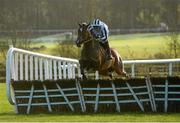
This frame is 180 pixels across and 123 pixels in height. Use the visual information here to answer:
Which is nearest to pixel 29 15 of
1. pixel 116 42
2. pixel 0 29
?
pixel 0 29

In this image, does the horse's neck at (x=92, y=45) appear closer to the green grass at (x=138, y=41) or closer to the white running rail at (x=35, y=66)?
the white running rail at (x=35, y=66)

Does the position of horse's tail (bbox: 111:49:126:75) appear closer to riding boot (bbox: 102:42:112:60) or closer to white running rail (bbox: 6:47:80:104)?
riding boot (bbox: 102:42:112:60)

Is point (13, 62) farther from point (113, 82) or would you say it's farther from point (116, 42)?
point (116, 42)

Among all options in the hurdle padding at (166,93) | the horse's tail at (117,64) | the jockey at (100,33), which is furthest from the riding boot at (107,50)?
the hurdle padding at (166,93)

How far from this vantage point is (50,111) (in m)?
16.3

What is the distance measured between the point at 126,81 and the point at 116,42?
44.6 m

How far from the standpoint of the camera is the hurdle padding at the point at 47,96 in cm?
1625

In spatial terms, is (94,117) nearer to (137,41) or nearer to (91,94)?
(91,94)

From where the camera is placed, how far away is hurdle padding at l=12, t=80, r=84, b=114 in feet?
53.3

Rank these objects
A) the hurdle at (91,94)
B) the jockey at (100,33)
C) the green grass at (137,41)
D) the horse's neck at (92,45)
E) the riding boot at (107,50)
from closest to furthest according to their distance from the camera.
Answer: the hurdle at (91,94)
the horse's neck at (92,45)
the jockey at (100,33)
the riding boot at (107,50)
the green grass at (137,41)

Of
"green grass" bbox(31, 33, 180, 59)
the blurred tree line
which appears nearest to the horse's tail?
"green grass" bbox(31, 33, 180, 59)

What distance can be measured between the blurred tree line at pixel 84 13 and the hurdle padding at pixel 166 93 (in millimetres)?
46076

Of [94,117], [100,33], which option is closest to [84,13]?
[100,33]

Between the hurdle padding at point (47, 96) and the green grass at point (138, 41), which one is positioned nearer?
the hurdle padding at point (47, 96)
